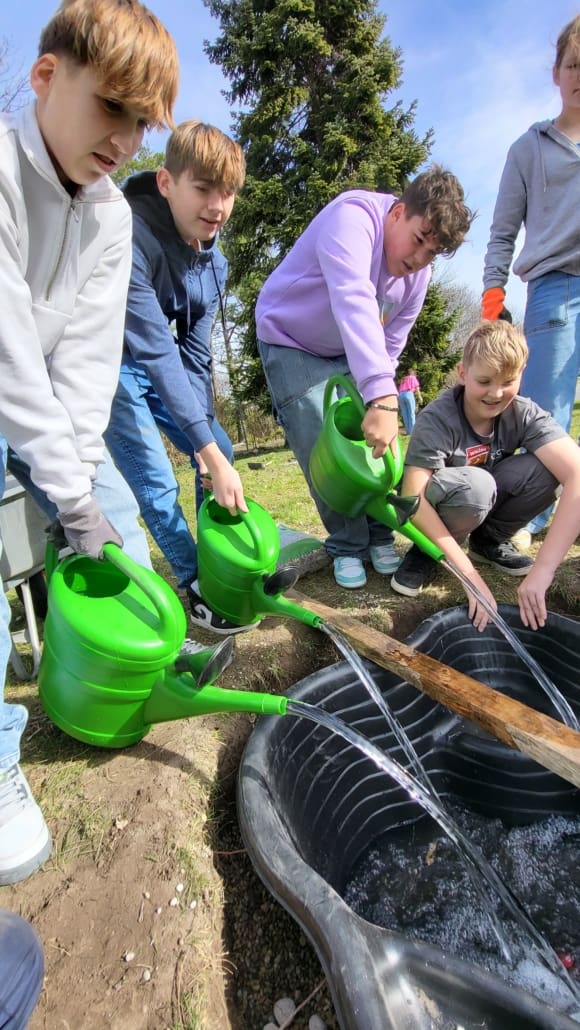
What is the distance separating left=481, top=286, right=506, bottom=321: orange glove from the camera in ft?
6.66

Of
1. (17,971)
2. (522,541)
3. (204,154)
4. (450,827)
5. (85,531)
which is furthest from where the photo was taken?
(522,541)

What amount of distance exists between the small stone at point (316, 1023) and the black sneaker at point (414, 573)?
4.02 ft

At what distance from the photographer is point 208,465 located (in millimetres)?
1465

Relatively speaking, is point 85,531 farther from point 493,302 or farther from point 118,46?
point 493,302

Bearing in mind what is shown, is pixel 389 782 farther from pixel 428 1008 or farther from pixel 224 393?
pixel 224 393

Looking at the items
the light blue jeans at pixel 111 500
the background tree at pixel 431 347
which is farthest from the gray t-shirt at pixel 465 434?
the background tree at pixel 431 347

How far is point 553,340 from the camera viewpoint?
6.81 ft

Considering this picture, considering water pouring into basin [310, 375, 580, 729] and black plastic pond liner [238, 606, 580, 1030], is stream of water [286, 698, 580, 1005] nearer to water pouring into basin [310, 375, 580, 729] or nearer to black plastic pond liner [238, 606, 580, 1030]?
black plastic pond liner [238, 606, 580, 1030]

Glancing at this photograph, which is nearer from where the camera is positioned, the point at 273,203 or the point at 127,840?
the point at 127,840

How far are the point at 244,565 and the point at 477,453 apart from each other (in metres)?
0.96

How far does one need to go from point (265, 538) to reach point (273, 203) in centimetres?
818

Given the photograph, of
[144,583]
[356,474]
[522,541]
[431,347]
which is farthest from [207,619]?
[431,347]

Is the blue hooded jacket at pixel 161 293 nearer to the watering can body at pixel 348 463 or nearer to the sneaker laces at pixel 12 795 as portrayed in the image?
the watering can body at pixel 348 463

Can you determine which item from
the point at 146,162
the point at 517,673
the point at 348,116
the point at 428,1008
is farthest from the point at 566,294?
the point at 146,162
